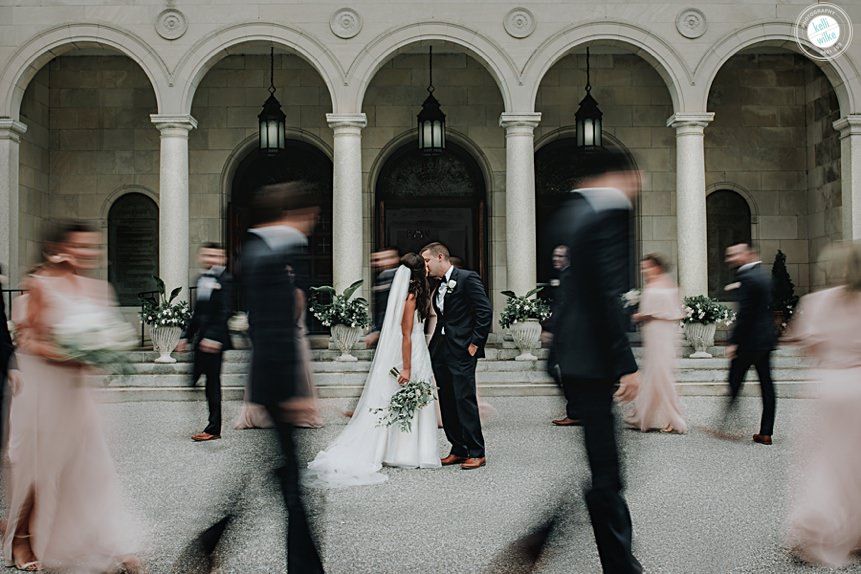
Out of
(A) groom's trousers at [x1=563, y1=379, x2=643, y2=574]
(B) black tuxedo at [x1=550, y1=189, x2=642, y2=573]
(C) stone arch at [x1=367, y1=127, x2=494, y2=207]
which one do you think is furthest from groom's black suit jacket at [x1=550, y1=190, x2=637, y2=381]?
(C) stone arch at [x1=367, y1=127, x2=494, y2=207]

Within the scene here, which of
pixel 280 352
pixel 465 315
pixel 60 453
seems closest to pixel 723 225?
pixel 465 315

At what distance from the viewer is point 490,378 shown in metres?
13.9

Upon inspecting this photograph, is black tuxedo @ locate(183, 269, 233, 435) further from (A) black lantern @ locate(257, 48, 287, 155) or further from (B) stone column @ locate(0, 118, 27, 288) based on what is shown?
(B) stone column @ locate(0, 118, 27, 288)

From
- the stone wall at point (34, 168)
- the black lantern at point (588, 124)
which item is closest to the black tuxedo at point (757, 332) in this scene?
the black lantern at point (588, 124)

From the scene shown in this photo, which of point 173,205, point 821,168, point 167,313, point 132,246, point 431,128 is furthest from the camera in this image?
point 132,246

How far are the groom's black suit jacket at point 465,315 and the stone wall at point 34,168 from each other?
1268 cm

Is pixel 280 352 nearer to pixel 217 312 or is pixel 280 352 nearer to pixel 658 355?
pixel 217 312

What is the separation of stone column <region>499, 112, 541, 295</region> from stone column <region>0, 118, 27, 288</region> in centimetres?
910

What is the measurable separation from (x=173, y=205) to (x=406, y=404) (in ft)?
30.8

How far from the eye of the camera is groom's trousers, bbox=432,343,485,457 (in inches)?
299

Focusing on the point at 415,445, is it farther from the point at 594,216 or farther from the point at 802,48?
the point at 802,48

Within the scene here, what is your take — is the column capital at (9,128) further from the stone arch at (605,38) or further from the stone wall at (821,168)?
the stone wall at (821,168)

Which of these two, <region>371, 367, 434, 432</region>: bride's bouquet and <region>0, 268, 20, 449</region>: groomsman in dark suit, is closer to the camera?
<region>0, 268, 20, 449</region>: groomsman in dark suit

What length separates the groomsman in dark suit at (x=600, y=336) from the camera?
410cm
